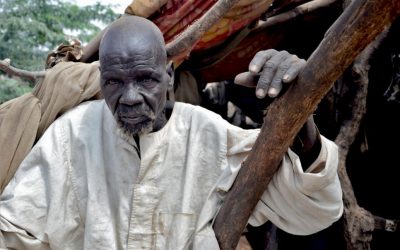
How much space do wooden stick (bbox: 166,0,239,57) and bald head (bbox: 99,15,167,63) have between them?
0.08 metres

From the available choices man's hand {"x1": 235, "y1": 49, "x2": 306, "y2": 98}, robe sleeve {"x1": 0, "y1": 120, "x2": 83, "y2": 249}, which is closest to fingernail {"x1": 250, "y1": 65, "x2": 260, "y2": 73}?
man's hand {"x1": 235, "y1": 49, "x2": 306, "y2": 98}

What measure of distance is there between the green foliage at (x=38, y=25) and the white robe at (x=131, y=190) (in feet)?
13.5

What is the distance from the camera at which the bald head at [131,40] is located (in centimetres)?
195

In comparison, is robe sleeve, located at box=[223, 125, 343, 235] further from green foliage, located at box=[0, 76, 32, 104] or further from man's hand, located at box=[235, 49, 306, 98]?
green foliage, located at box=[0, 76, 32, 104]

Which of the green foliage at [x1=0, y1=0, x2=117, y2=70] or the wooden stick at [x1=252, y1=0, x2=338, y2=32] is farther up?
the wooden stick at [x1=252, y1=0, x2=338, y2=32]

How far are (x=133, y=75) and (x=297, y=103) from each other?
2.02 ft

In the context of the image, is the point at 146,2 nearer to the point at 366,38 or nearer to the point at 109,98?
the point at 109,98

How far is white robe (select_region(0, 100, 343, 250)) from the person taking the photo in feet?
6.55

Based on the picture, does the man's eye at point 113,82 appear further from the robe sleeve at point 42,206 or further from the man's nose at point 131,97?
the robe sleeve at point 42,206

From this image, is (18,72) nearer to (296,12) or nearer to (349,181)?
(296,12)

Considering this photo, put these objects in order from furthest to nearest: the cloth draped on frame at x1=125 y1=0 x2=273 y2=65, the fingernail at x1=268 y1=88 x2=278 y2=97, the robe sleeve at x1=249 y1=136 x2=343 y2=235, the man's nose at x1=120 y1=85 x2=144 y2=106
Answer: the cloth draped on frame at x1=125 y1=0 x2=273 y2=65
the man's nose at x1=120 y1=85 x2=144 y2=106
the robe sleeve at x1=249 y1=136 x2=343 y2=235
the fingernail at x1=268 y1=88 x2=278 y2=97

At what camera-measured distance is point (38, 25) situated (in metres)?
6.57

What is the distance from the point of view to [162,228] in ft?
6.67

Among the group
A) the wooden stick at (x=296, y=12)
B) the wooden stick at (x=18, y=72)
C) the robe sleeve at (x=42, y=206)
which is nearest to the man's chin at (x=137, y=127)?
the robe sleeve at (x=42, y=206)
